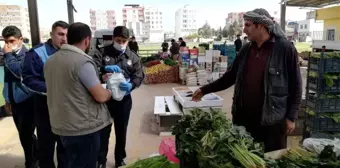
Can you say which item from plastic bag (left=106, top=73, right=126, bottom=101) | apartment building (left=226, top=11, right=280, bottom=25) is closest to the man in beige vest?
plastic bag (left=106, top=73, right=126, bottom=101)

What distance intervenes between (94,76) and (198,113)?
0.76 meters

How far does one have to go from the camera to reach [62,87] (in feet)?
6.25

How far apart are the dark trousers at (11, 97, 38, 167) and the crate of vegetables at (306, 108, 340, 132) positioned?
11.4 ft

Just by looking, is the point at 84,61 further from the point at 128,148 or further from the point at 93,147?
the point at 128,148

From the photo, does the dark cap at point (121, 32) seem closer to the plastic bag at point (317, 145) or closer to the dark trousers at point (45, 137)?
the dark trousers at point (45, 137)

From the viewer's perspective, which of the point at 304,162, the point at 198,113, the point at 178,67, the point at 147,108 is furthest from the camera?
the point at 178,67

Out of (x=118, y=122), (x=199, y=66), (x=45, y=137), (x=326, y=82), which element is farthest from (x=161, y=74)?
(x=45, y=137)

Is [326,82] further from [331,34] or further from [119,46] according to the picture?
[331,34]

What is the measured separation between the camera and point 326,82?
3.64 meters

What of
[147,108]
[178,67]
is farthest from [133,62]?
[178,67]

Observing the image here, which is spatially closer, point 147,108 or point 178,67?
point 147,108

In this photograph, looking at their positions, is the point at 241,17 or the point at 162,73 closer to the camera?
the point at 241,17

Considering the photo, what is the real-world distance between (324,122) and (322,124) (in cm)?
4

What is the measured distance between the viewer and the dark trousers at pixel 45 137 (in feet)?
8.52
